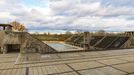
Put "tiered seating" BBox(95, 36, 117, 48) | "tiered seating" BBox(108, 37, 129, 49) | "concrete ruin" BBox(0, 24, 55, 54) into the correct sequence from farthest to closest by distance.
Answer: "tiered seating" BBox(95, 36, 117, 48)
"tiered seating" BBox(108, 37, 129, 49)
"concrete ruin" BBox(0, 24, 55, 54)

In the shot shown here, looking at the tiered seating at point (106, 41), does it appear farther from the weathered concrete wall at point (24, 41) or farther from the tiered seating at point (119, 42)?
the weathered concrete wall at point (24, 41)

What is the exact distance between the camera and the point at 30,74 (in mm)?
5121

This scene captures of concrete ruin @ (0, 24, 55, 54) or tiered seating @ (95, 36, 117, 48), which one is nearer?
concrete ruin @ (0, 24, 55, 54)

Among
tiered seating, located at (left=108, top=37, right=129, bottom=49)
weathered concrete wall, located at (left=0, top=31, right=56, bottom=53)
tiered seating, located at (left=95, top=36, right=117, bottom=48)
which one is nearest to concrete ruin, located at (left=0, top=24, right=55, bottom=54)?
weathered concrete wall, located at (left=0, top=31, right=56, bottom=53)

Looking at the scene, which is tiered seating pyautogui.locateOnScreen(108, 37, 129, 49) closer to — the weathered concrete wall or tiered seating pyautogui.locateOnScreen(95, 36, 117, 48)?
tiered seating pyautogui.locateOnScreen(95, 36, 117, 48)

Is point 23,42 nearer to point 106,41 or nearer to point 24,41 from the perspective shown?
point 24,41

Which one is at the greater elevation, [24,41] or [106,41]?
[24,41]

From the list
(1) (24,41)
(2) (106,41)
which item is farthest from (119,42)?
(1) (24,41)

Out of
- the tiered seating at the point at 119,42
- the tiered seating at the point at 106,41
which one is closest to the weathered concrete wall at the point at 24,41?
the tiered seating at the point at 119,42

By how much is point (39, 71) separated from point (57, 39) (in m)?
18.4

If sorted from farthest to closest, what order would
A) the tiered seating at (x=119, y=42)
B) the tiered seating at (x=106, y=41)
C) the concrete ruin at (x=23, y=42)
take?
the tiered seating at (x=106, y=41)
the tiered seating at (x=119, y=42)
the concrete ruin at (x=23, y=42)

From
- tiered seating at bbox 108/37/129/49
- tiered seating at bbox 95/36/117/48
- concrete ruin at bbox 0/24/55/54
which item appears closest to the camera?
concrete ruin at bbox 0/24/55/54

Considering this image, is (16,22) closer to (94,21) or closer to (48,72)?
(94,21)

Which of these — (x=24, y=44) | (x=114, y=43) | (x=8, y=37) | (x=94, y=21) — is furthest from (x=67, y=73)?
(x=94, y=21)
